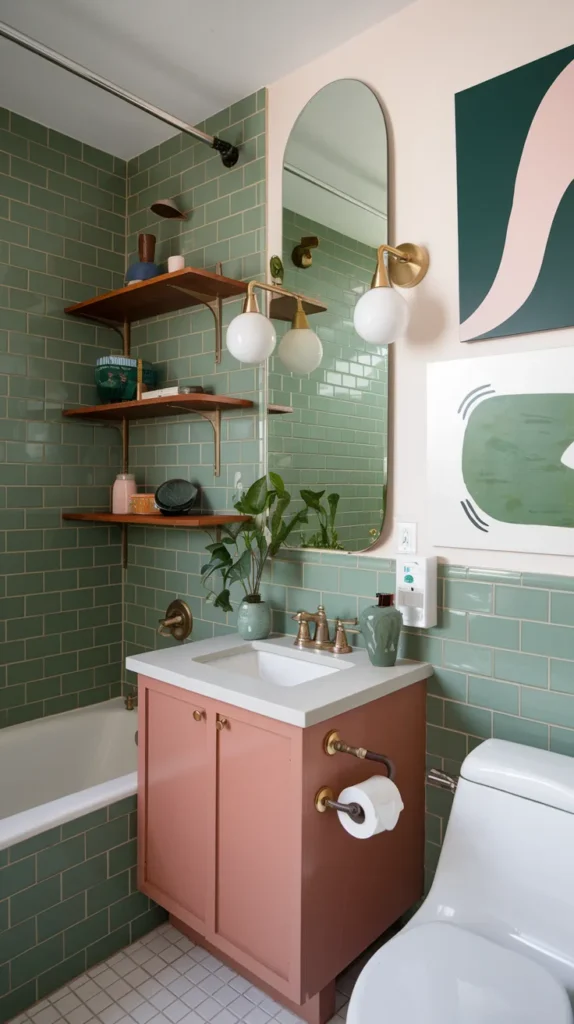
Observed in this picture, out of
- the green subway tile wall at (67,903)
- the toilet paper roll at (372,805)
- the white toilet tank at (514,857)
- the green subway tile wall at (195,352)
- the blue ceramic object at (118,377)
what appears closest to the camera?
the white toilet tank at (514,857)

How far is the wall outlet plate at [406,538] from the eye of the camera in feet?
6.37

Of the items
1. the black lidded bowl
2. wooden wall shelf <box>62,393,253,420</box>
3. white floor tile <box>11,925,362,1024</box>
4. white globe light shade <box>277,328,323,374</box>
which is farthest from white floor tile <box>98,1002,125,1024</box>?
white globe light shade <box>277,328,323,374</box>

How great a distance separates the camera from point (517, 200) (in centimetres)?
170

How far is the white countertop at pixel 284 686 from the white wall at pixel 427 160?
0.37 meters

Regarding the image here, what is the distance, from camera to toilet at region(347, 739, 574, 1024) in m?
1.14

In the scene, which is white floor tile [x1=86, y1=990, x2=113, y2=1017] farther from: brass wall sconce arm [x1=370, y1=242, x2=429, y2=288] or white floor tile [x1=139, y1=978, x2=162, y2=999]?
brass wall sconce arm [x1=370, y1=242, x2=429, y2=288]

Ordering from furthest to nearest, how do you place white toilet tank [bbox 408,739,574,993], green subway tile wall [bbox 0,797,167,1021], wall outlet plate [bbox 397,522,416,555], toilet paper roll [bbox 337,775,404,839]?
1. wall outlet plate [bbox 397,522,416,555]
2. green subway tile wall [bbox 0,797,167,1021]
3. toilet paper roll [bbox 337,775,404,839]
4. white toilet tank [bbox 408,739,574,993]

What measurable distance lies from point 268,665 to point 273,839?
0.62 metres

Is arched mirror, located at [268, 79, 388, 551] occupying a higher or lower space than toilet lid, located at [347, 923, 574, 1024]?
higher

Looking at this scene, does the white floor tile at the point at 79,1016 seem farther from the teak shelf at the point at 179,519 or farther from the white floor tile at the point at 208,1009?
the teak shelf at the point at 179,519

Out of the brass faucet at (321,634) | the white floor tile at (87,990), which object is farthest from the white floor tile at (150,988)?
the brass faucet at (321,634)

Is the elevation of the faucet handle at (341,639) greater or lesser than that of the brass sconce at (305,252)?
lesser

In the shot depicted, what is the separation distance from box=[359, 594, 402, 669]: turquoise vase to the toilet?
1.16 feet

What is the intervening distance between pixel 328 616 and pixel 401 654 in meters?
0.31
